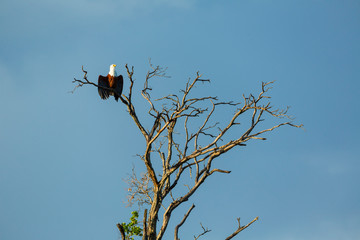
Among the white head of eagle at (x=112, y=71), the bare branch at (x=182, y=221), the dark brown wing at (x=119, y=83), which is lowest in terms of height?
the bare branch at (x=182, y=221)

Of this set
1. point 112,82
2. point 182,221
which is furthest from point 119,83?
point 182,221

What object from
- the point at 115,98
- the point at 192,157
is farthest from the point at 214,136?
the point at 115,98

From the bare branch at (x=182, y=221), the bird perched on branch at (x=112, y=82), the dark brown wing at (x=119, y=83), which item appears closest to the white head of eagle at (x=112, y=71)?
the bird perched on branch at (x=112, y=82)

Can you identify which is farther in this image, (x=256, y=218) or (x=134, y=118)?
(x=134, y=118)

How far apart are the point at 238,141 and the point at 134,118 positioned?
2203 mm

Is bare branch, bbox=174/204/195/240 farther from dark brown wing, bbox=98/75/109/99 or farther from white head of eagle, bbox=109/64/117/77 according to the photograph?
white head of eagle, bbox=109/64/117/77

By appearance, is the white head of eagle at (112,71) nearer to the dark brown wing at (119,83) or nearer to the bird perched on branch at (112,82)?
the bird perched on branch at (112,82)

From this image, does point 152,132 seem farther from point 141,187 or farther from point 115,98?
point 115,98

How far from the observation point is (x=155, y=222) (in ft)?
29.5

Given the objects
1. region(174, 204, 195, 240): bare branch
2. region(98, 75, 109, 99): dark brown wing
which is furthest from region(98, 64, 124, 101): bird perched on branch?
region(174, 204, 195, 240): bare branch

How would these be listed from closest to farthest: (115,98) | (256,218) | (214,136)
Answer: (256,218) → (214,136) → (115,98)

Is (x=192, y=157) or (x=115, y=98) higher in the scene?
(x=115, y=98)

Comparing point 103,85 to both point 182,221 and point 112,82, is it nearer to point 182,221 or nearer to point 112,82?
point 112,82

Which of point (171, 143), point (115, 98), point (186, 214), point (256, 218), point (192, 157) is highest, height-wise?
point (115, 98)
